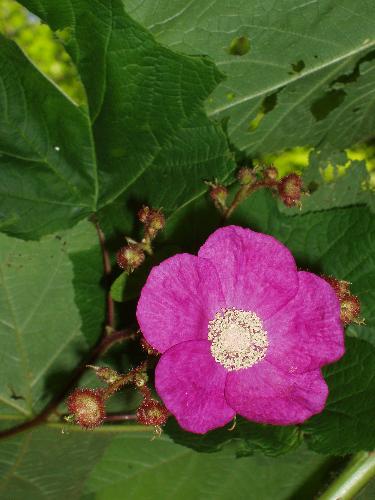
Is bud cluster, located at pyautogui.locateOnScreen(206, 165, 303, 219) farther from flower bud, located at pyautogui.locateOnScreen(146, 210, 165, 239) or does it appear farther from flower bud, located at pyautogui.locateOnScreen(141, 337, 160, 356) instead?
flower bud, located at pyautogui.locateOnScreen(141, 337, 160, 356)

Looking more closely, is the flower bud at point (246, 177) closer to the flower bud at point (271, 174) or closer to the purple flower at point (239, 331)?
the flower bud at point (271, 174)

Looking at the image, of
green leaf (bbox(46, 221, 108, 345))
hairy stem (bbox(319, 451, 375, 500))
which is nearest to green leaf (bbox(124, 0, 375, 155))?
green leaf (bbox(46, 221, 108, 345))

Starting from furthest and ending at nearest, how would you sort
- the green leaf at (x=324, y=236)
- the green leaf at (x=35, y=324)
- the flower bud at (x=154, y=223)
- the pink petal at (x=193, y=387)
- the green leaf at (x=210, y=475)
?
the green leaf at (x=210, y=475) → the green leaf at (x=35, y=324) → the green leaf at (x=324, y=236) → the flower bud at (x=154, y=223) → the pink petal at (x=193, y=387)

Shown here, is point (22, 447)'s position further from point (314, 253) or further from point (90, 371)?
point (314, 253)

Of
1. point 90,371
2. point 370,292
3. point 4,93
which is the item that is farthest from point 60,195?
point 370,292

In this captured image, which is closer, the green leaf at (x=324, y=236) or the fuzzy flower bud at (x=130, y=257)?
the fuzzy flower bud at (x=130, y=257)

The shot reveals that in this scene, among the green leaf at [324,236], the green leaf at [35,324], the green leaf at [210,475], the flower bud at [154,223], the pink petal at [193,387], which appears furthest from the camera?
the green leaf at [210,475]

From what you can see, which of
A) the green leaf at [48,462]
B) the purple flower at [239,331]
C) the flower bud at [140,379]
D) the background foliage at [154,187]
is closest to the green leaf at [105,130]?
the background foliage at [154,187]

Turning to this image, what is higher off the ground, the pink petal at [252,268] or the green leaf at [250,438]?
the pink petal at [252,268]
